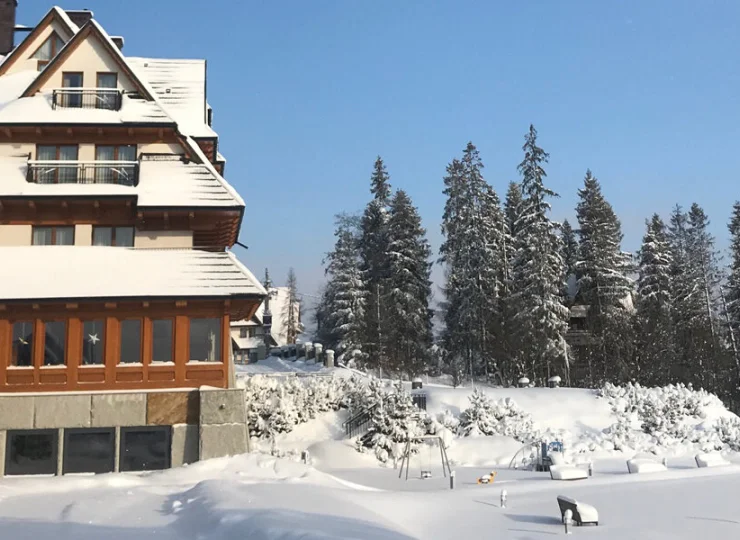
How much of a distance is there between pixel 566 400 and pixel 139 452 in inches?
766

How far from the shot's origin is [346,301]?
172 feet

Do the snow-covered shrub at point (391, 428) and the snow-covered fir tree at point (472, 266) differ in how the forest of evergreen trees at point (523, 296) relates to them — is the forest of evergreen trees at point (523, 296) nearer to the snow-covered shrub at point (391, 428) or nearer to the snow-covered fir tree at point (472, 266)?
the snow-covered fir tree at point (472, 266)

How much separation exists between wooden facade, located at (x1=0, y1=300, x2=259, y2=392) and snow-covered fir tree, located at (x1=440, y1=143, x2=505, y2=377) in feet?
96.7

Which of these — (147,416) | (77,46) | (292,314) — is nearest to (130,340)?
(147,416)

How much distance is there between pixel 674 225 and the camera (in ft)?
229

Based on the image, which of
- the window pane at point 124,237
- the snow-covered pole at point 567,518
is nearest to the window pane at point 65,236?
the window pane at point 124,237

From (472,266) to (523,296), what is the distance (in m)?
5.50

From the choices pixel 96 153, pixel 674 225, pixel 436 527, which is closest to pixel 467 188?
pixel 674 225

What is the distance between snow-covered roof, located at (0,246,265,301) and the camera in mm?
19188

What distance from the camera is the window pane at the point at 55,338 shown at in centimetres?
1962

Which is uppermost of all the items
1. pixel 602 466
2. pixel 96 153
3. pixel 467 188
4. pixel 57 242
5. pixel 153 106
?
pixel 467 188

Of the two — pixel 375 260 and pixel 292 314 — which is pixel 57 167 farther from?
pixel 292 314

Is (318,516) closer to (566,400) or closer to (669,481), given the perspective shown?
(669,481)

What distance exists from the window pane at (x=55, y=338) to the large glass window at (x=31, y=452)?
2.22m
